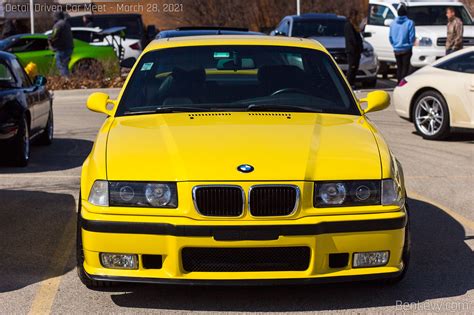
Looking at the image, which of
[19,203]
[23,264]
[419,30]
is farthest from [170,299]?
[419,30]

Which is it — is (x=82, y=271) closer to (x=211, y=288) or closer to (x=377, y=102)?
(x=211, y=288)

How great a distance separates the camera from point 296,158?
216 inches

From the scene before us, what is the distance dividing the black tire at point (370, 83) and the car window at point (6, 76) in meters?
11.0

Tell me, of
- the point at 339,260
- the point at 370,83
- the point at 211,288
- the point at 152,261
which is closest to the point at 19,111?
the point at 211,288

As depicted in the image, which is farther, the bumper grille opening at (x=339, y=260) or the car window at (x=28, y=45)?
the car window at (x=28, y=45)

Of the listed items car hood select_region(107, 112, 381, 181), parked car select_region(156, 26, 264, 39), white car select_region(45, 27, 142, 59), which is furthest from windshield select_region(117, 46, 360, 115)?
white car select_region(45, 27, 142, 59)

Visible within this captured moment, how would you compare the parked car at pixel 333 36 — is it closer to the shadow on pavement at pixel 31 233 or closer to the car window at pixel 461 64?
the car window at pixel 461 64

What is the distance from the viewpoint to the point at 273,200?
5.30m

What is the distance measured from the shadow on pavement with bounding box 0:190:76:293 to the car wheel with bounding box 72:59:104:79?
1313cm

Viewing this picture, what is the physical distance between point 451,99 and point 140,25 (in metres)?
16.8

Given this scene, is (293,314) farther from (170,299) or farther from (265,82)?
(265,82)

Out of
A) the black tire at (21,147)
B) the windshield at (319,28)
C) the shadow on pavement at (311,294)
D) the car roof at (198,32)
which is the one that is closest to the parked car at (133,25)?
the windshield at (319,28)

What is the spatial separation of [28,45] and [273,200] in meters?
19.5

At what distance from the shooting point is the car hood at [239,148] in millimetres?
5367
